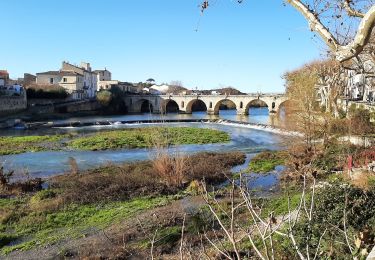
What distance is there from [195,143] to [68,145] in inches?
423

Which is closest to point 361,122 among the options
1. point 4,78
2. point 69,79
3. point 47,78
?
point 4,78

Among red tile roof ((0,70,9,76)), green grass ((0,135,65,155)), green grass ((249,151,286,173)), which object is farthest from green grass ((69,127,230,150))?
red tile roof ((0,70,9,76))

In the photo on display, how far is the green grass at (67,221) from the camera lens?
1356 centimetres

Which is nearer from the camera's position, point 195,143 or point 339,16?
point 339,16

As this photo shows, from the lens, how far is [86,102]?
264 ft

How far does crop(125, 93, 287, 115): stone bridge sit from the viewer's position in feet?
262

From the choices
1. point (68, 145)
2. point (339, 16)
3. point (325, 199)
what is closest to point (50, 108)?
point (68, 145)

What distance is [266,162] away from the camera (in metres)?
27.2

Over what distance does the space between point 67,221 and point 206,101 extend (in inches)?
2856

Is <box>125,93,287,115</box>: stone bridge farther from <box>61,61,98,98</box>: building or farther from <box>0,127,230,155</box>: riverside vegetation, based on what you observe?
<box>0,127,230,155</box>: riverside vegetation

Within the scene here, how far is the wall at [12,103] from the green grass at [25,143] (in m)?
22.1

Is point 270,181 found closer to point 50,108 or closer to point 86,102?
point 50,108

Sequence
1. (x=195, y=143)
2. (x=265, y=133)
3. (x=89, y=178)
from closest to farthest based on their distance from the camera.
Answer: (x=89, y=178)
(x=195, y=143)
(x=265, y=133)

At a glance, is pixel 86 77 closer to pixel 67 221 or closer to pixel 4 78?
pixel 4 78
